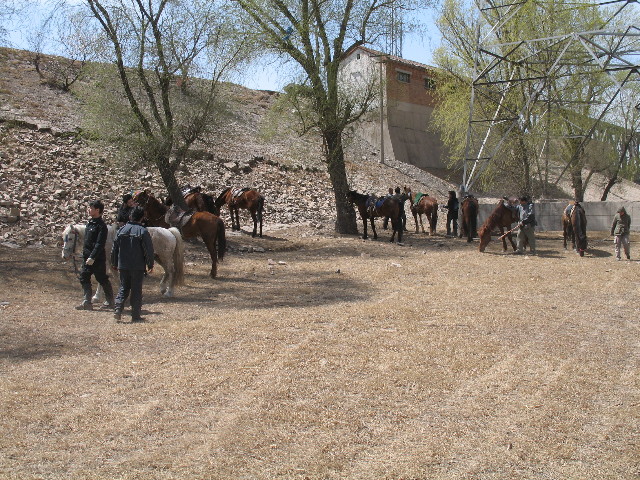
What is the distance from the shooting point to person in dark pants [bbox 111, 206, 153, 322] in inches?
395

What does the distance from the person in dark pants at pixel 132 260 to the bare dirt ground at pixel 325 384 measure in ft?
1.46

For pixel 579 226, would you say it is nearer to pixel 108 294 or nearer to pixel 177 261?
pixel 177 261

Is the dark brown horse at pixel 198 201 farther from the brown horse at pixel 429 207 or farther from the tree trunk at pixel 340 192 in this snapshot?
the brown horse at pixel 429 207

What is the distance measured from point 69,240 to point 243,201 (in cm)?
1068

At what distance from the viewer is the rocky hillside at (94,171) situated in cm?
2030

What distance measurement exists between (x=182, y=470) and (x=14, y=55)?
4045 centimetres

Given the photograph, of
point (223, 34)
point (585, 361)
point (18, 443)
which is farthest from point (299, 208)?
point (18, 443)

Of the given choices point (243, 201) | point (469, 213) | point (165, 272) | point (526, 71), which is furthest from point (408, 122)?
point (165, 272)

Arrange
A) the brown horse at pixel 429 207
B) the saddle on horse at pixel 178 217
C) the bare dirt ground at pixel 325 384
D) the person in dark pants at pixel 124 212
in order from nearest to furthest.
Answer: the bare dirt ground at pixel 325 384
the person in dark pants at pixel 124 212
the saddle on horse at pixel 178 217
the brown horse at pixel 429 207

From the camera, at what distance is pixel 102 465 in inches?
194

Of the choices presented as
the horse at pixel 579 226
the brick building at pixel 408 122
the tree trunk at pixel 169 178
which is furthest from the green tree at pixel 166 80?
the brick building at pixel 408 122

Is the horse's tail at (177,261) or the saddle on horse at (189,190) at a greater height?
the saddle on horse at (189,190)

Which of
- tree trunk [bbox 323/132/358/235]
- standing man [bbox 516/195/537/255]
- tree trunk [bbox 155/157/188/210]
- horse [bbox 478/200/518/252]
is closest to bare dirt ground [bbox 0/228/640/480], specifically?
standing man [bbox 516/195/537/255]

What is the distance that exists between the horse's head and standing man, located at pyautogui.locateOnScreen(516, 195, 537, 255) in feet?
39.3
